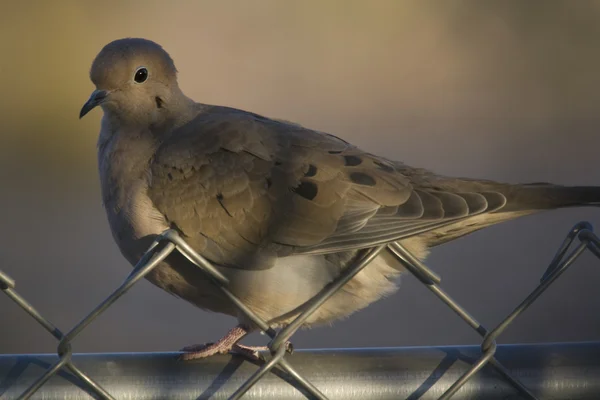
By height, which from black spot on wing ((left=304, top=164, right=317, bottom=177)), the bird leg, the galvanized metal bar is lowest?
the bird leg

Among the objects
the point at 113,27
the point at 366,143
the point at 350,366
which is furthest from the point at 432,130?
the point at 350,366

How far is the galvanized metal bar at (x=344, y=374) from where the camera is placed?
1.81 meters

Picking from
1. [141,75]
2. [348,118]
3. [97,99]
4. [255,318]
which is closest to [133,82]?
[141,75]

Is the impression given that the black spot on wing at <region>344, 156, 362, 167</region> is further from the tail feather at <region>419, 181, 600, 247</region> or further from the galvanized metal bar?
the galvanized metal bar

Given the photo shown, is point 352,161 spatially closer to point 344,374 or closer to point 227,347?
point 227,347

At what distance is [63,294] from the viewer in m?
5.92

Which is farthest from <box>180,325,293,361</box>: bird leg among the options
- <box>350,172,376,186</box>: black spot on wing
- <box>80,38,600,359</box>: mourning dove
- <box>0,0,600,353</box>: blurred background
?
<box>0,0,600,353</box>: blurred background

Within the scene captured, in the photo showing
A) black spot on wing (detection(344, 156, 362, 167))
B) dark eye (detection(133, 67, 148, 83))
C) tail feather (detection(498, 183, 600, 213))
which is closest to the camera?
tail feather (detection(498, 183, 600, 213))

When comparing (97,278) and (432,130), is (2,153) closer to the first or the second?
(97,278)

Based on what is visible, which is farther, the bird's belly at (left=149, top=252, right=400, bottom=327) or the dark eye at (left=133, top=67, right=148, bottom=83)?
the dark eye at (left=133, top=67, right=148, bottom=83)

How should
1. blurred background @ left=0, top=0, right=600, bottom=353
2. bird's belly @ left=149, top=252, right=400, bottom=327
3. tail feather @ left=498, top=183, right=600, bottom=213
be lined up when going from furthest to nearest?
blurred background @ left=0, top=0, right=600, bottom=353, bird's belly @ left=149, top=252, right=400, bottom=327, tail feather @ left=498, top=183, right=600, bottom=213

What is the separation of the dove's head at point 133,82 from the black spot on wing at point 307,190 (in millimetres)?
810

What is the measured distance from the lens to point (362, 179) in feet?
9.68

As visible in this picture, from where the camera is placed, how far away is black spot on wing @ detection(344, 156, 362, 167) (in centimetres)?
302
